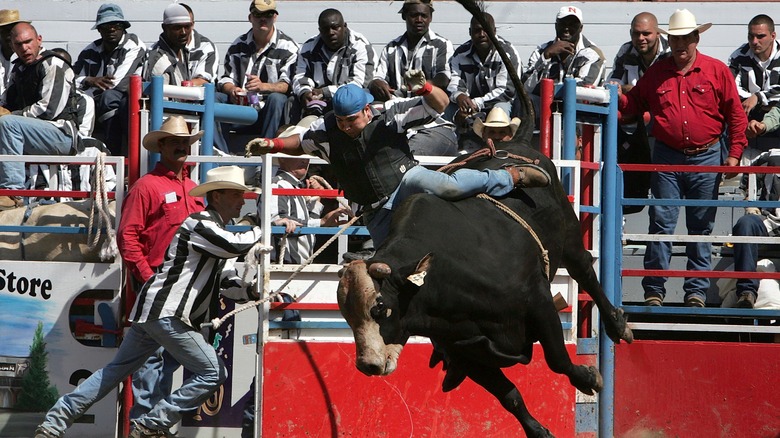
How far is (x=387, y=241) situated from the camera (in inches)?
207

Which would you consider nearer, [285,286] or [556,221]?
[556,221]

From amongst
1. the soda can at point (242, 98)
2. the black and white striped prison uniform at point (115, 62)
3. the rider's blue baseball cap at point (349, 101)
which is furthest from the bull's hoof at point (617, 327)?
the black and white striped prison uniform at point (115, 62)

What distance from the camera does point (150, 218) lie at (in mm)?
7273

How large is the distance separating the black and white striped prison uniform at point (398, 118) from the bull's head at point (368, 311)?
1663 mm

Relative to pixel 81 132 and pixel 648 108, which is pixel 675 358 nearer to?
pixel 648 108

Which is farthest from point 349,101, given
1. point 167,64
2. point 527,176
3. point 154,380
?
point 167,64

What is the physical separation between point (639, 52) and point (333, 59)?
2.56 meters

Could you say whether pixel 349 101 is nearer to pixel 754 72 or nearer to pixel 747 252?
pixel 747 252

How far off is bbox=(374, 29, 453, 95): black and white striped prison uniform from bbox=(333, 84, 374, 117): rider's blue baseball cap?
10.7ft

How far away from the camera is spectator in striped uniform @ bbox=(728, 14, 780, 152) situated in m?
9.41

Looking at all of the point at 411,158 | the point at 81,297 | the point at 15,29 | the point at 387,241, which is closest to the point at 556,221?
the point at 411,158

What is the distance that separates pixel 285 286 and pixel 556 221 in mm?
1737

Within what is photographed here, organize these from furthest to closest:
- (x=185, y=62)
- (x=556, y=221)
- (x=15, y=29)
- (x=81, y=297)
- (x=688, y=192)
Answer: (x=185, y=62), (x=15, y=29), (x=688, y=192), (x=81, y=297), (x=556, y=221)

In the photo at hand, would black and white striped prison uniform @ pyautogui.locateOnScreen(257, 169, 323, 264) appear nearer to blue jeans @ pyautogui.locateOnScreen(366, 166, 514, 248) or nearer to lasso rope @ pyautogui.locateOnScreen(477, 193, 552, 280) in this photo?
blue jeans @ pyautogui.locateOnScreen(366, 166, 514, 248)
